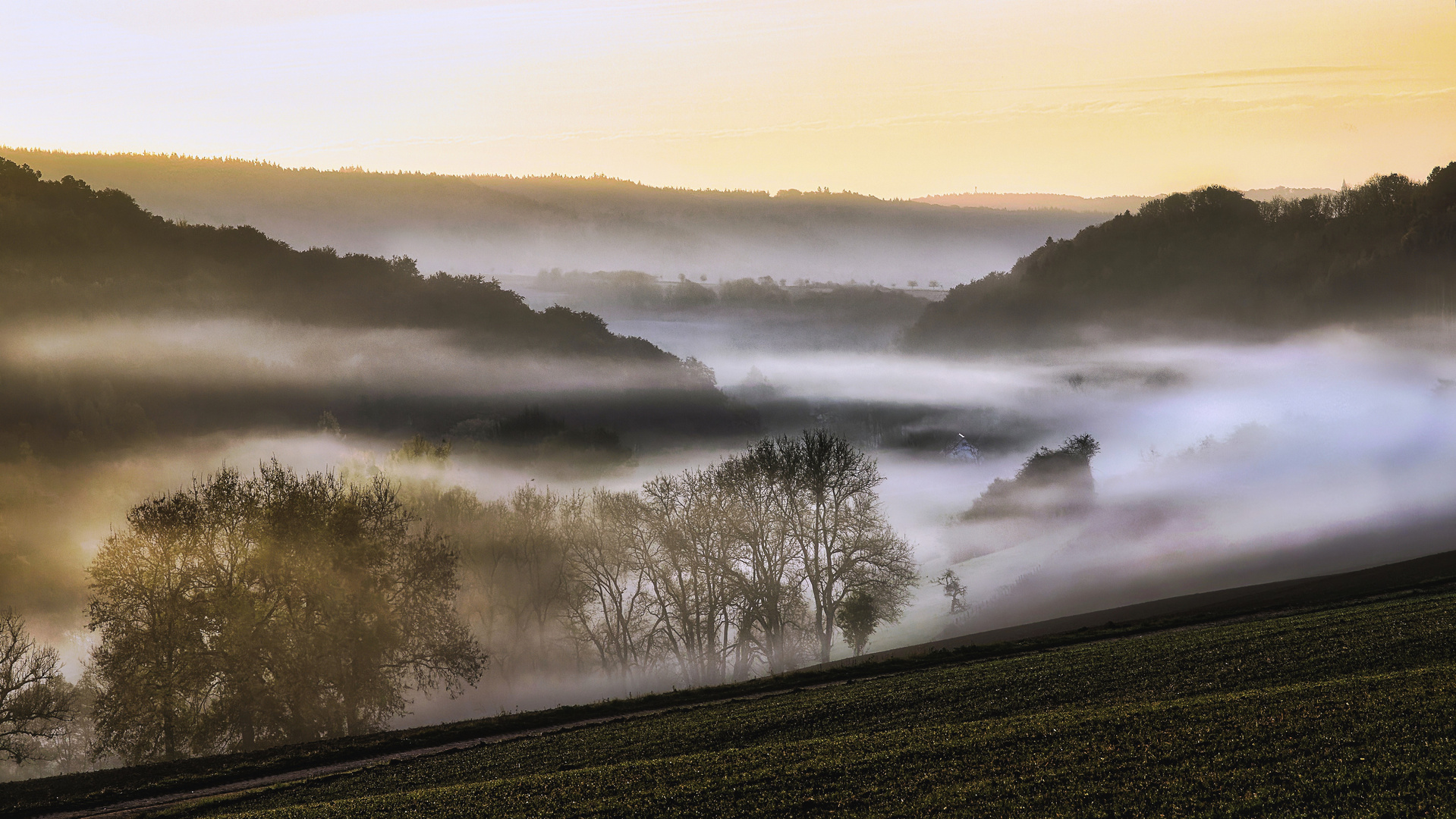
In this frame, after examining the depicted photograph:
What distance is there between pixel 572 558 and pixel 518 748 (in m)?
74.1

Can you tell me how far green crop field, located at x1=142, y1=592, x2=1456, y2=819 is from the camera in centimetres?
2495

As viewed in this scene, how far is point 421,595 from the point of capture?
9169 cm

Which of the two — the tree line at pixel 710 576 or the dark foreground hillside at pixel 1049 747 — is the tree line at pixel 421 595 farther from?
the dark foreground hillside at pixel 1049 747

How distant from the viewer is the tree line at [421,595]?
271 ft

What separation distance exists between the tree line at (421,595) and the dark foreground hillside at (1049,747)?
3637 centimetres

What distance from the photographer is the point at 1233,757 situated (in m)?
26.8

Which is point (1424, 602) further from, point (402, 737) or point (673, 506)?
point (673, 506)

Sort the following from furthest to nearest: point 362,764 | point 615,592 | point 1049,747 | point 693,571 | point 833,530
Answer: point 615,592, point 693,571, point 833,530, point 362,764, point 1049,747

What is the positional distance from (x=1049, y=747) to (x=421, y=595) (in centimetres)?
7047

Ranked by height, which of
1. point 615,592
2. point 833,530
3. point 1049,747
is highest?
point 833,530

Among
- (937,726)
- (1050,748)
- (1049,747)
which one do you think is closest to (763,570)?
(937,726)

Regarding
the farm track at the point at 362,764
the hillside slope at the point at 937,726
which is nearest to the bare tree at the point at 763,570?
the hillside slope at the point at 937,726

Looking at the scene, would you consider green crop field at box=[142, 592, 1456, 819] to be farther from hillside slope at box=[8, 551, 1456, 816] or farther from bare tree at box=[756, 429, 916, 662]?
bare tree at box=[756, 429, 916, 662]

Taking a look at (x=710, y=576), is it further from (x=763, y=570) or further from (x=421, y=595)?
(x=421, y=595)
